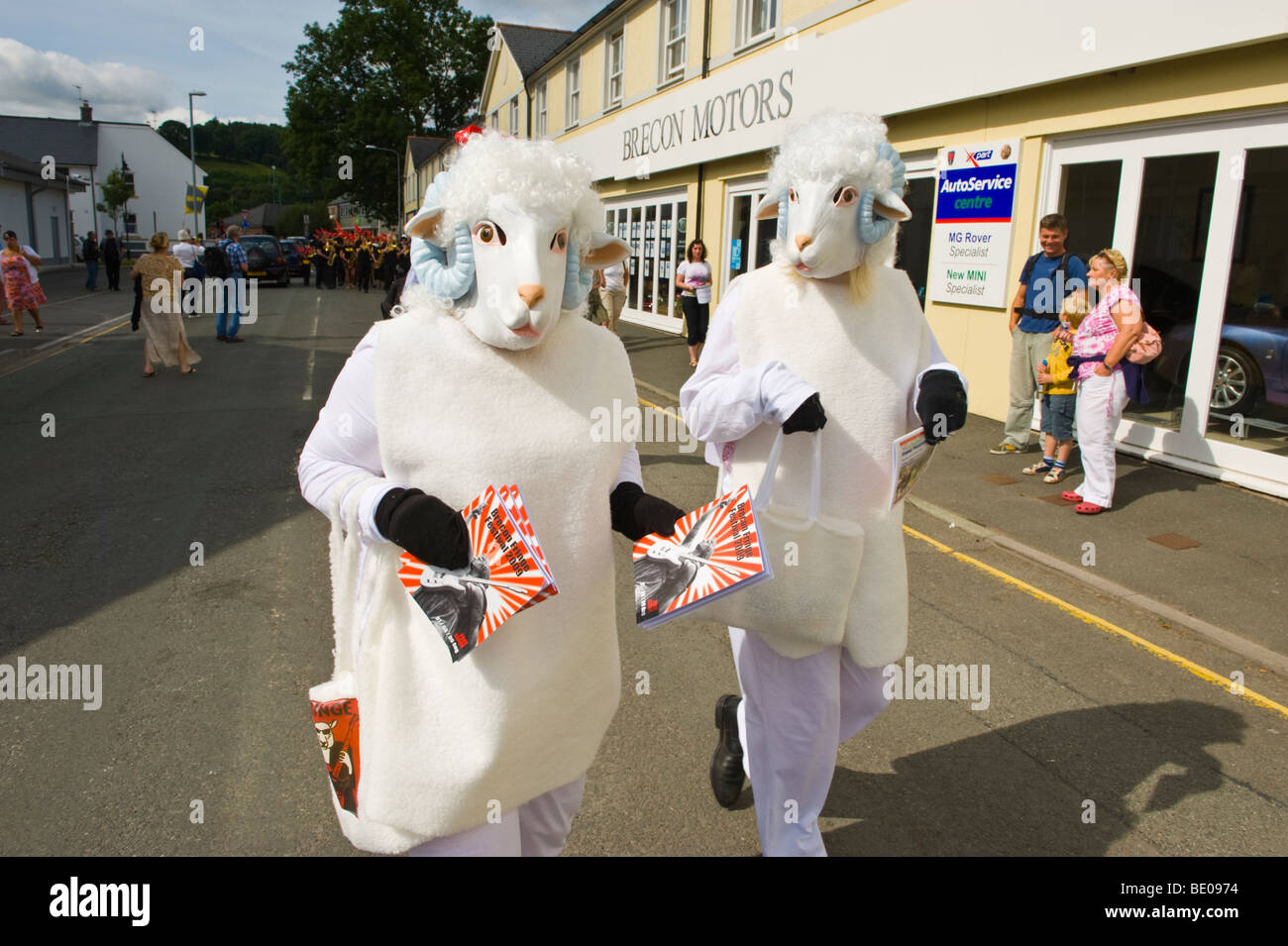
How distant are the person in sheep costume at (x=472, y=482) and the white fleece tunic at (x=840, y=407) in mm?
566

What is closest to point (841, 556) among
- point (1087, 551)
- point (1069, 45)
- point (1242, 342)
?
point (1087, 551)

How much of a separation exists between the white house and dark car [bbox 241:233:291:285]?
14.7 metres

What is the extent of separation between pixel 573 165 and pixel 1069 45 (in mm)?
7662

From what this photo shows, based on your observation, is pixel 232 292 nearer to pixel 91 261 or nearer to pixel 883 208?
pixel 91 261

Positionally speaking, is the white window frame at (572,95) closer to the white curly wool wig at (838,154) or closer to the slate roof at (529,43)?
the slate roof at (529,43)

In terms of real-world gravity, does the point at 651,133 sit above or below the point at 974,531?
above

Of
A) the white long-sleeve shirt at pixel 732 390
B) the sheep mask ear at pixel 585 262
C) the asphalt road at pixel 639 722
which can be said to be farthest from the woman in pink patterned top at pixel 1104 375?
the sheep mask ear at pixel 585 262

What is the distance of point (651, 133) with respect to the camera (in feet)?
57.9

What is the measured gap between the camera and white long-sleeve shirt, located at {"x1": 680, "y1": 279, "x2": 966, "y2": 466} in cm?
231

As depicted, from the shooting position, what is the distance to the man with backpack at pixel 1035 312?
7320 mm

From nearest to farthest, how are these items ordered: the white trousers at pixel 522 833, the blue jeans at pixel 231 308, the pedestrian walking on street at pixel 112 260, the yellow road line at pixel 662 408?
the white trousers at pixel 522 833 < the yellow road line at pixel 662 408 < the blue jeans at pixel 231 308 < the pedestrian walking on street at pixel 112 260

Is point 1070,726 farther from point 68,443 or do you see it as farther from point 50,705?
point 68,443

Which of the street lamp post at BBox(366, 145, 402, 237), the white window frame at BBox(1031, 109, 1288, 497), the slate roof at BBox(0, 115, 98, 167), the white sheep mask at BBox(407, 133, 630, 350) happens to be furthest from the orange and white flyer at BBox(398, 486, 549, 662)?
the slate roof at BBox(0, 115, 98, 167)

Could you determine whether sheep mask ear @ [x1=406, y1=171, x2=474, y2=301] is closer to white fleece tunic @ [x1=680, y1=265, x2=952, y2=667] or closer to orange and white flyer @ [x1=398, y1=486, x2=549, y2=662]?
orange and white flyer @ [x1=398, y1=486, x2=549, y2=662]
